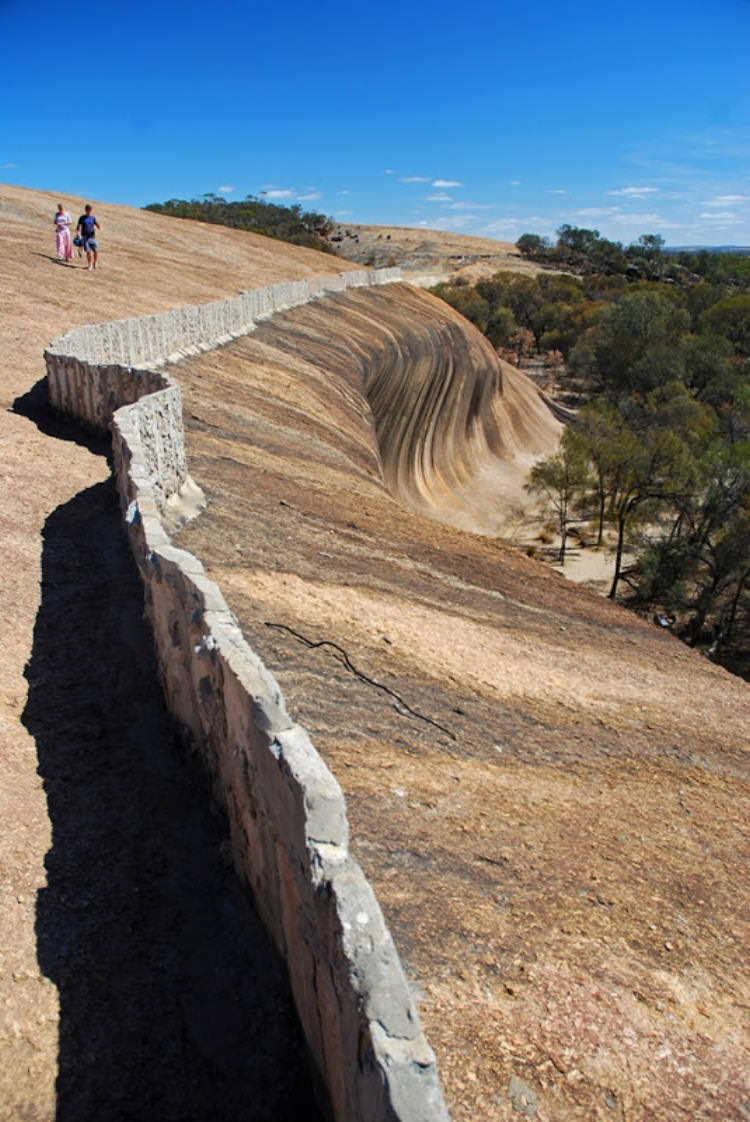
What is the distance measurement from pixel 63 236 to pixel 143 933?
2513 cm

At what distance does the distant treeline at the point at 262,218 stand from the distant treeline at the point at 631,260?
97.3ft

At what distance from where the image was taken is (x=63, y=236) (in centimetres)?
2508

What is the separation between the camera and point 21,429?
12023 millimetres

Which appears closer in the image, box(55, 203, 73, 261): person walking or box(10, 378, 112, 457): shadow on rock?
box(10, 378, 112, 457): shadow on rock

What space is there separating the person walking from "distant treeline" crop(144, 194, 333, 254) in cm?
4484

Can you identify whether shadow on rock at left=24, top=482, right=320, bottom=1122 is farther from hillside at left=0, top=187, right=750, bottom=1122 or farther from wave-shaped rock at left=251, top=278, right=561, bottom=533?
wave-shaped rock at left=251, top=278, right=561, bottom=533

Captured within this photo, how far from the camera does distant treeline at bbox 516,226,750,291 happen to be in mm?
91500

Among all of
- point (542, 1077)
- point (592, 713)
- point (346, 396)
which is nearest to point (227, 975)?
point (542, 1077)

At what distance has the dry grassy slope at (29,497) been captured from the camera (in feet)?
12.5

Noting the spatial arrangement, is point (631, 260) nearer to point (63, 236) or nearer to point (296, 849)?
point (63, 236)

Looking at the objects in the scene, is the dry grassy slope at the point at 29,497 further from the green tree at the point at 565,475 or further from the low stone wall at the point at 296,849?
the green tree at the point at 565,475

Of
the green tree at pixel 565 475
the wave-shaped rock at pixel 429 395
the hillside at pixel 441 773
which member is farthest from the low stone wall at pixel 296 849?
the green tree at pixel 565 475

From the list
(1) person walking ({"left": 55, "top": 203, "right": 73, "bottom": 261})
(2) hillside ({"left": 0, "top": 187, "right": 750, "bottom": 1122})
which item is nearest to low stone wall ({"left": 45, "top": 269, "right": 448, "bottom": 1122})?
(2) hillside ({"left": 0, "top": 187, "right": 750, "bottom": 1122})

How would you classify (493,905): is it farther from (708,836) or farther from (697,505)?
(697,505)
